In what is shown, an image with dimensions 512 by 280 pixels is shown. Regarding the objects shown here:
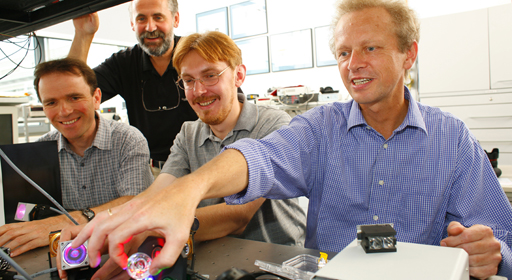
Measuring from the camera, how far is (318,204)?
1.11 meters

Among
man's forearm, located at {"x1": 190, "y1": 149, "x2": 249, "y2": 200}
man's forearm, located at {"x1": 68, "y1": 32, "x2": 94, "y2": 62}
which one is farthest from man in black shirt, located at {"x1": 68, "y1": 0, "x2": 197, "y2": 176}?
man's forearm, located at {"x1": 190, "y1": 149, "x2": 249, "y2": 200}

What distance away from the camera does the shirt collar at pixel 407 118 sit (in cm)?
104

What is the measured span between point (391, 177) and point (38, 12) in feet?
3.65

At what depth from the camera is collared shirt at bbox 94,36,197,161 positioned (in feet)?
6.78

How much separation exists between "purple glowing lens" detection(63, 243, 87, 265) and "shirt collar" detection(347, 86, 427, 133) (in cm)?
80

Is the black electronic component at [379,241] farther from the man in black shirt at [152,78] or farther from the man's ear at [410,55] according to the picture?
the man in black shirt at [152,78]

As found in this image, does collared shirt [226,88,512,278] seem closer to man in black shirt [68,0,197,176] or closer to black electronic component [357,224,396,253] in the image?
black electronic component [357,224,396,253]

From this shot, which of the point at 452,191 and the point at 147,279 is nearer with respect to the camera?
the point at 147,279

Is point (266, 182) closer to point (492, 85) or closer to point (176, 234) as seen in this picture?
point (176, 234)

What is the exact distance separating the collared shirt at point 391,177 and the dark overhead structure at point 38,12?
22.6 inches

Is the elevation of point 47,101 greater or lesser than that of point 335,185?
greater

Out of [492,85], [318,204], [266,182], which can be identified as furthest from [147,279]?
[492,85]

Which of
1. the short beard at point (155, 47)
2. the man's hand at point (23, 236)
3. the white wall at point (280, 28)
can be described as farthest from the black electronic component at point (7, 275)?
the white wall at point (280, 28)

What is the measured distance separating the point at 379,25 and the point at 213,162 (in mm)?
714
